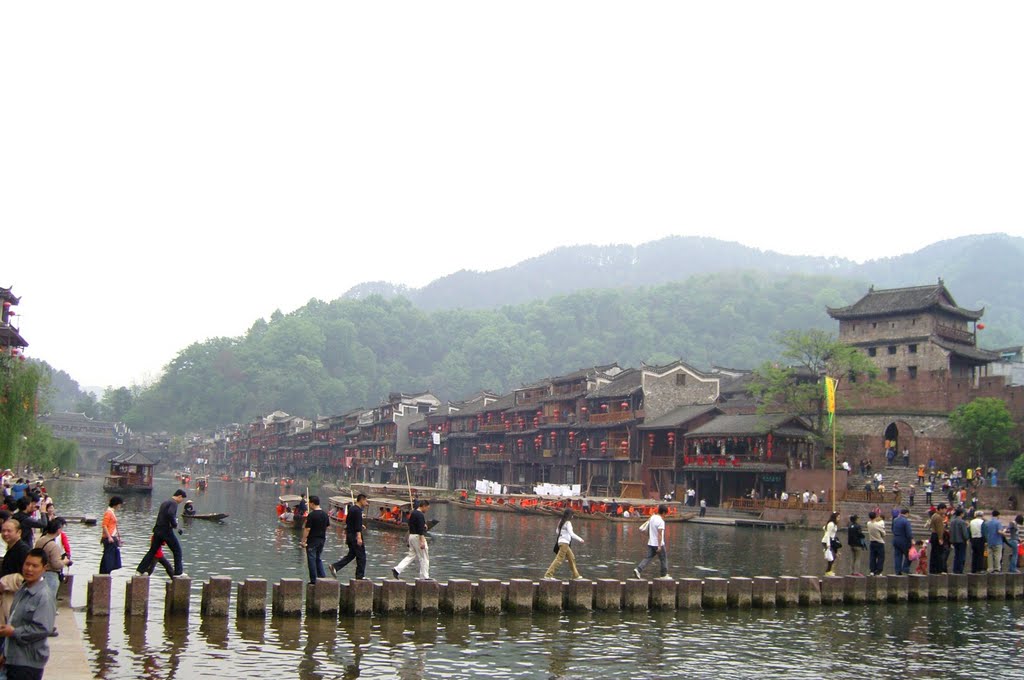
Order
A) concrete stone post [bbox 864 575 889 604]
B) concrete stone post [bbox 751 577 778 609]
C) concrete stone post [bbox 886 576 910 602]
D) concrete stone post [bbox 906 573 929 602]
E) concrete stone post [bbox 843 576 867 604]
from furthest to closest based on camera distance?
concrete stone post [bbox 906 573 929 602] < concrete stone post [bbox 886 576 910 602] < concrete stone post [bbox 864 575 889 604] < concrete stone post [bbox 843 576 867 604] < concrete stone post [bbox 751 577 778 609]

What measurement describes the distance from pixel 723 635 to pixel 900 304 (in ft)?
201

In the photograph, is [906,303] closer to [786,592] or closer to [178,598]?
[786,592]

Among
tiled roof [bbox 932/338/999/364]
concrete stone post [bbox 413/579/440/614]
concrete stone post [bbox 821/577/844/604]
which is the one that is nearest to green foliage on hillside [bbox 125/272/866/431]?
tiled roof [bbox 932/338/999/364]

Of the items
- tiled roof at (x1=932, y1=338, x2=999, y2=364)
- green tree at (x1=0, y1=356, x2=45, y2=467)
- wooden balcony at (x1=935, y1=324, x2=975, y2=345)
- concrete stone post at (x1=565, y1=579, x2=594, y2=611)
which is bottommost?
concrete stone post at (x1=565, y1=579, x2=594, y2=611)

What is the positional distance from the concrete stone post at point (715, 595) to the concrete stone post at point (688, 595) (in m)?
0.29

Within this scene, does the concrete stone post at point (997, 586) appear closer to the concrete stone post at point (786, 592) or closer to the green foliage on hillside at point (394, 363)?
the concrete stone post at point (786, 592)

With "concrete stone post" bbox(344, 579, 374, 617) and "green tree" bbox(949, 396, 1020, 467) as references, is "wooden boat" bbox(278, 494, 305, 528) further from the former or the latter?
"green tree" bbox(949, 396, 1020, 467)

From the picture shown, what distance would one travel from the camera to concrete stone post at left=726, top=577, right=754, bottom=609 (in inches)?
916

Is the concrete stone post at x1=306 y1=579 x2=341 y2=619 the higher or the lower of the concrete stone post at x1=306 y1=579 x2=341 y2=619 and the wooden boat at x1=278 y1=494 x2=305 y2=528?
the higher

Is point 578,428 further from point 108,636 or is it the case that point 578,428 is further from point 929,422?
point 108,636

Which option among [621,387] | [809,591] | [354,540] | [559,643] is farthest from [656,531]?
[621,387]

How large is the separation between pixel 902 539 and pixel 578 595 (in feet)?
35.2

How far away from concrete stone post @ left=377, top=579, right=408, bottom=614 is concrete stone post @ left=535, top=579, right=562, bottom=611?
3.02 meters

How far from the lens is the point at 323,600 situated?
18.9 m
